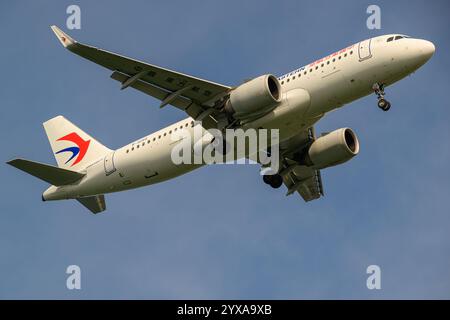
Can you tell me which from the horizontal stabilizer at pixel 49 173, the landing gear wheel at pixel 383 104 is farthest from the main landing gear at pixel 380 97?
the horizontal stabilizer at pixel 49 173

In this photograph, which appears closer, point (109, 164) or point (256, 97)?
point (256, 97)

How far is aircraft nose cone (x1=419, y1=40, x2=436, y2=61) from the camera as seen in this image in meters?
37.5

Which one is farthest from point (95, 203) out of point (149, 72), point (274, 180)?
point (149, 72)

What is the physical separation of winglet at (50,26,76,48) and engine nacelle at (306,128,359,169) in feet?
51.4

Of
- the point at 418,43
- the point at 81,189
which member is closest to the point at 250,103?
the point at 418,43

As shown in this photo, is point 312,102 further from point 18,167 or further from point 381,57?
point 18,167

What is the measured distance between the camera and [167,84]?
38.8m

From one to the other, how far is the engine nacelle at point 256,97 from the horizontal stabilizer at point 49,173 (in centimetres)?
1149

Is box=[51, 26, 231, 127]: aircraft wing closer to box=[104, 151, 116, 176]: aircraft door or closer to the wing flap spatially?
the wing flap

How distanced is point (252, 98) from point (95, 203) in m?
13.8

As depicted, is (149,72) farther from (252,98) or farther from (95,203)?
(95,203)

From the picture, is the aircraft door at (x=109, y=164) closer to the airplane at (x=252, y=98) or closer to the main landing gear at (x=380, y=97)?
the airplane at (x=252, y=98)

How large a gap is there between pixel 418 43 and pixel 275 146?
1087 centimetres

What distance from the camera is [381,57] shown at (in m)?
37.7
